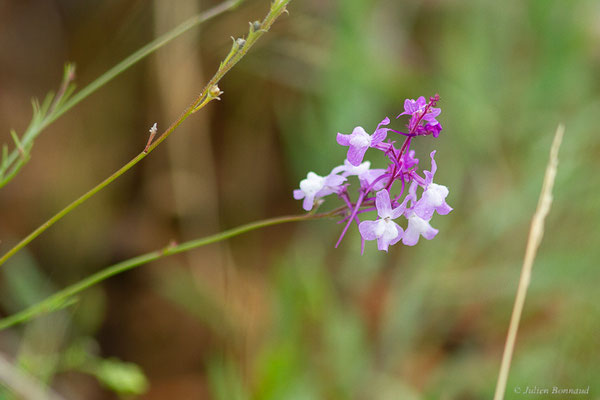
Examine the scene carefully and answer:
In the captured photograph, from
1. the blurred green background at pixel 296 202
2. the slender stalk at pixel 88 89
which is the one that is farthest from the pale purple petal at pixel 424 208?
the blurred green background at pixel 296 202

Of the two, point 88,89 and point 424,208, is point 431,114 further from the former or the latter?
point 88,89

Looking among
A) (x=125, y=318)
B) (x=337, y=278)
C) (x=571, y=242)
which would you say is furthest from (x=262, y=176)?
(x=571, y=242)

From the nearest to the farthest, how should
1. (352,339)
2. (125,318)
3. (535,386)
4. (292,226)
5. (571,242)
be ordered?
1. (535,386)
2. (352,339)
3. (571,242)
4. (125,318)
5. (292,226)

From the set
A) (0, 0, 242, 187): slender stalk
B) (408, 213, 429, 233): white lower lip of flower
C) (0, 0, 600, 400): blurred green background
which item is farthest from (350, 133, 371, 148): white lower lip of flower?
(0, 0, 600, 400): blurred green background

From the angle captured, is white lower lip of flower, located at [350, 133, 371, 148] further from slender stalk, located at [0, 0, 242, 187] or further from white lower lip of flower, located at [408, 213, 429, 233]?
slender stalk, located at [0, 0, 242, 187]

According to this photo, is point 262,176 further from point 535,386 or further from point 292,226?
point 535,386

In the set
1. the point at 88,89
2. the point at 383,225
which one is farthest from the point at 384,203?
the point at 88,89
